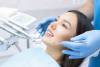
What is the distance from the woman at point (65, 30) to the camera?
1.40m

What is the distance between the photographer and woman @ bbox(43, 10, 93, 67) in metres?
1.40

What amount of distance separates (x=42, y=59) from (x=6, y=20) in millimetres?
384

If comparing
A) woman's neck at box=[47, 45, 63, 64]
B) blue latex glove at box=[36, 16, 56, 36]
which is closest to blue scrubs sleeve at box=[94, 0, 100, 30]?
woman's neck at box=[47, 45, 63, 64]

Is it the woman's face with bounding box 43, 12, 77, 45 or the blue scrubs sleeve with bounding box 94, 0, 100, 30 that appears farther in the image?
the woman's face with bounding box 43, 12, 77, 45

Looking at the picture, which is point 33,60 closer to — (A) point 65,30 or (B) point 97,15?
(A) point 65,30

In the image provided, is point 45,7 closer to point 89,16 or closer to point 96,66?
point 89,16

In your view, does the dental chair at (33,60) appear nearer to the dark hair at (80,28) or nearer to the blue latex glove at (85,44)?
the dark hair at (80,28)

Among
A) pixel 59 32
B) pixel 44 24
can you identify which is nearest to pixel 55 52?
pixel 59 32

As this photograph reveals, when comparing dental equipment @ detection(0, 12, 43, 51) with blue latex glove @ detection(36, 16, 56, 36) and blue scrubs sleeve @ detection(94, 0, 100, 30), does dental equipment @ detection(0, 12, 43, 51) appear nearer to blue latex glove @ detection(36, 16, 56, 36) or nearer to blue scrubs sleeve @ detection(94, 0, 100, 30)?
blue latex glove @ detection(36, 16, 56, 36)

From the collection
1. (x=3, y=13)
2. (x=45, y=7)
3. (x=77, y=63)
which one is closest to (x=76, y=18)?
(x=77, y=63)

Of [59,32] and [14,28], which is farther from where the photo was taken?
[14,28]

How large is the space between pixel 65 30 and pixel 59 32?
4cm

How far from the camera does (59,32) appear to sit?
4.59 ft

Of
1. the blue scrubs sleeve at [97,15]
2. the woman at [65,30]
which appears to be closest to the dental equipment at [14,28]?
the woman at [65,30]
